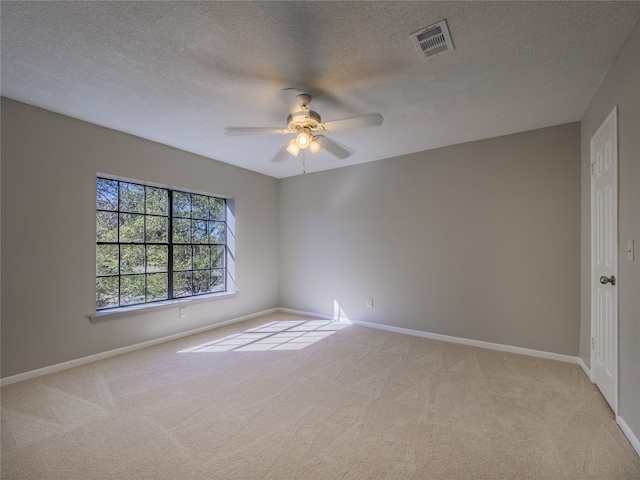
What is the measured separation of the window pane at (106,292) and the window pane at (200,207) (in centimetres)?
135

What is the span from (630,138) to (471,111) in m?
1.23

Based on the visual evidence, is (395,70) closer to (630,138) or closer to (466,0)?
(466,0)

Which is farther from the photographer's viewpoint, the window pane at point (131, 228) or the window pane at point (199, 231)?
the window pane at point (199, 231)

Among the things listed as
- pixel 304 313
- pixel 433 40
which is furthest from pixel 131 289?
pixel 433 40

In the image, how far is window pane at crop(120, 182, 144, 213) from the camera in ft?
11.7

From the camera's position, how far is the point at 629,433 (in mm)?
1803

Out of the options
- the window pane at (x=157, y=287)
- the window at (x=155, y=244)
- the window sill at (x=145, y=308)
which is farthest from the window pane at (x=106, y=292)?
the window pane at (x=157, y=287)

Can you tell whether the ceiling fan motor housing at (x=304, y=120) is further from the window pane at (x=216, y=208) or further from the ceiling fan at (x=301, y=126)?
the window pane at (x=216, y=208)

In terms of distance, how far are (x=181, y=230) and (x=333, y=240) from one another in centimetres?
227

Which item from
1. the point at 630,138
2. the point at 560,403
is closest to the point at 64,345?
the point at 560,403

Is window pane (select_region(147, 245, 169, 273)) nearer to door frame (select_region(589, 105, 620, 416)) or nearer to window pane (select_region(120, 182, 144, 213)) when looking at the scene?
window pane (select_region(120, 182, 144, 213))

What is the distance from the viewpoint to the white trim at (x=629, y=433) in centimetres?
170

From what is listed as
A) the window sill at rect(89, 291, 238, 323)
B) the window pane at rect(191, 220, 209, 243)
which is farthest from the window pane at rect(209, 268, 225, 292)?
the window pane at rect(191, 220, 209, 243)

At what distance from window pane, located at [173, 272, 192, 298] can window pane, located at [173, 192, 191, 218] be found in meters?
0.84
